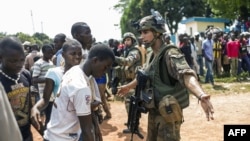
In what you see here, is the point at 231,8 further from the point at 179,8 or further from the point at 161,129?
the point at 161,129

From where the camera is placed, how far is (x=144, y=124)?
241 inches

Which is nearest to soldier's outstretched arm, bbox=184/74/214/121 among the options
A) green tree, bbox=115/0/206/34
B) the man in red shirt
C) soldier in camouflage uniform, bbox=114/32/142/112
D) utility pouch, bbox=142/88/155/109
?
utility pouch, bbox=142/88/155/109

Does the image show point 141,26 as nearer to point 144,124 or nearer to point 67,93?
point 67,93

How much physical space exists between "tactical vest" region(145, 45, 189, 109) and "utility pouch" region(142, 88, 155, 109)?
0.11 ft

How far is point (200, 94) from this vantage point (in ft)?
8.04

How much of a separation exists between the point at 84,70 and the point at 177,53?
3.04 feet

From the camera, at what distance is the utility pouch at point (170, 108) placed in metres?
2.80

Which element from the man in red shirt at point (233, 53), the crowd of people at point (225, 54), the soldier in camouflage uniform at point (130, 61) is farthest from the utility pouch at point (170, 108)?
the man in red shirt at point (233, 53)

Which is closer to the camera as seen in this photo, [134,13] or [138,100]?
[138,100]

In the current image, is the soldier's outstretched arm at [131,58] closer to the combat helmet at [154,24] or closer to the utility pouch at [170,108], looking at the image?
the combat helmet at [154,24]

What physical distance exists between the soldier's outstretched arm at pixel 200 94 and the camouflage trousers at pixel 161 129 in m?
0.51

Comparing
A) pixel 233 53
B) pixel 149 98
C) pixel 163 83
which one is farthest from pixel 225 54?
pixel 149 98

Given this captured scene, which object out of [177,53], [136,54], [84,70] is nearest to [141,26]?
[177,53]

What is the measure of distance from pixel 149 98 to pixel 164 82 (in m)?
0.20
